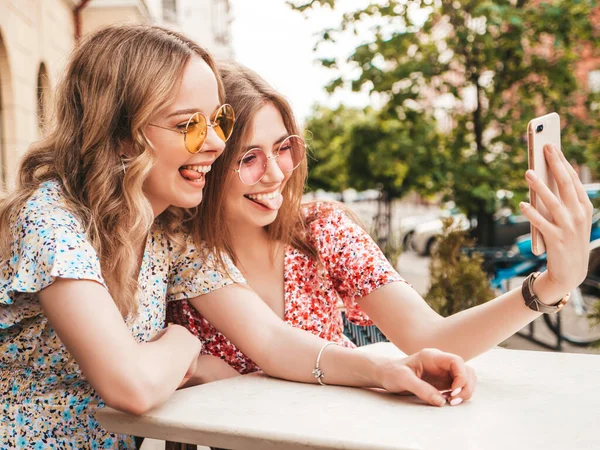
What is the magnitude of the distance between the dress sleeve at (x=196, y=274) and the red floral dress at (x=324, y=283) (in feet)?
0.35

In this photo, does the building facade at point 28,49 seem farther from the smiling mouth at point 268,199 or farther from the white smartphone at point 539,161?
the white smartphone at point 539,161

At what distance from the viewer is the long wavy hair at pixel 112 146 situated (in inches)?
70.5

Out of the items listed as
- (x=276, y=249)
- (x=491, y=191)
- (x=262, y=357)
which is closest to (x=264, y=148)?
(x=276, y=249)

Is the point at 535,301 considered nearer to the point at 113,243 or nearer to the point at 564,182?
the point at 564,182

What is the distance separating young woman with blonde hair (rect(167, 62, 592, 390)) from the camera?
1994 millimetres

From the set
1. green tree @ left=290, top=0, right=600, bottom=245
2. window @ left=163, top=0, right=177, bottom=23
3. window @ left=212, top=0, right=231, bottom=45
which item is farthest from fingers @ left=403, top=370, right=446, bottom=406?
window @ left=212, top=0, right=231, bottom=45

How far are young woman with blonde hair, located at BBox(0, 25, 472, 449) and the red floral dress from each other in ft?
0.67

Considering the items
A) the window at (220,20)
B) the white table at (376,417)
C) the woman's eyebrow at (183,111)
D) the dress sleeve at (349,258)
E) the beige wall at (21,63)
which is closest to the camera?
the white table at (376,417)

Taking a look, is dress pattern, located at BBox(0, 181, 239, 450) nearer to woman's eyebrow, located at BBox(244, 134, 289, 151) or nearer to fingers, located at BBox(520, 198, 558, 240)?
woman's eyebrow, located at BBox(244, 134, 289, 151)

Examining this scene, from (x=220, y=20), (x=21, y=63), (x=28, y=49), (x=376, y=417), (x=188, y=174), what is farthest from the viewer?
(x=220, y=20)

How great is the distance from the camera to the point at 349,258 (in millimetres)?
2281

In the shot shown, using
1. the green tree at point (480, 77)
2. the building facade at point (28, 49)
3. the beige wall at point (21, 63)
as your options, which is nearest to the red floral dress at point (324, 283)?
the building facade at point (28, 49)

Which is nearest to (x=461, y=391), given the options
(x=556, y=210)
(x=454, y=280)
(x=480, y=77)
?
(x=556, y=210)

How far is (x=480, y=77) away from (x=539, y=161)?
19.6 feet
